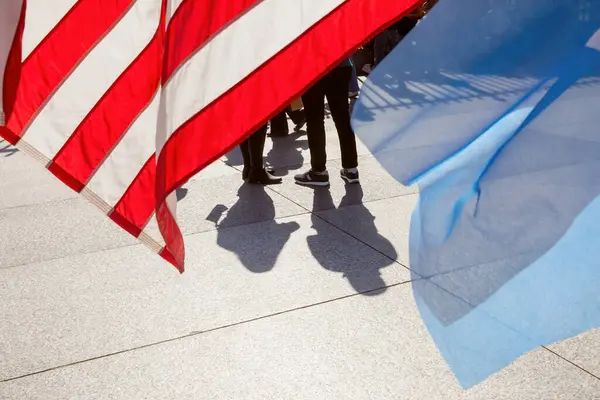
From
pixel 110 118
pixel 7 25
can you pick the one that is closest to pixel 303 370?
pixel 110 118

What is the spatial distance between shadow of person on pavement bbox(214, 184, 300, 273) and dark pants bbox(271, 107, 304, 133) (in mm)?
2426

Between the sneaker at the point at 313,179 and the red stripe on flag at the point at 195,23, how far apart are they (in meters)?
4.62

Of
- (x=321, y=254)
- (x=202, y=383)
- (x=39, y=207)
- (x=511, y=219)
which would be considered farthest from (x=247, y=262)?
(x=511, y=219)

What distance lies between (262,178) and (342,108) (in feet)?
3.41

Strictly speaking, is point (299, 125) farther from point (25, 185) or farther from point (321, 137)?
point (25, 185)

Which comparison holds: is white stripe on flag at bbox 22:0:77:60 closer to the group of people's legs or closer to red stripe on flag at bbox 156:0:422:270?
red stripe on flag at bbox 156:0:422:270

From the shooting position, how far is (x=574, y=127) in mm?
1880

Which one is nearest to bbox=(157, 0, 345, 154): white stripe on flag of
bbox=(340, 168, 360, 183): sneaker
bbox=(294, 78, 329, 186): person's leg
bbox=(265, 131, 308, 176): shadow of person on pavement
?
bbox=(294, 78, 329, 186): person's leg

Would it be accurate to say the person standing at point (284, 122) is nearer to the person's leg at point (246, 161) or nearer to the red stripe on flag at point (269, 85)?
the person's leg at point (246, 161)

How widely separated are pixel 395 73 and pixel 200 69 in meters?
0.52

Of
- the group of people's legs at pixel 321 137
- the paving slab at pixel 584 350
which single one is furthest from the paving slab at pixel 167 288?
the group of people's legs at pixel 321 137

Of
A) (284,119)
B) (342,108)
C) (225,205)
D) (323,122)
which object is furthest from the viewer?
(284,119)

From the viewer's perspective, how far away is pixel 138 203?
2258 mm

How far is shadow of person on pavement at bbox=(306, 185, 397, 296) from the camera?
442cm
